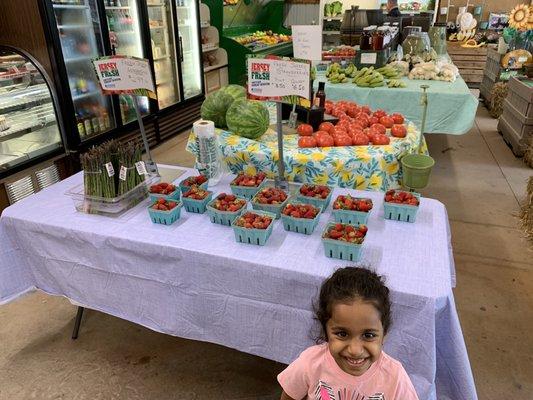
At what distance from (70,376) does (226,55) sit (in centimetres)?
643

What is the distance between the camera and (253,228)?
1.56 m

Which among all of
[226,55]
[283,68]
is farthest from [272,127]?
[226,55]

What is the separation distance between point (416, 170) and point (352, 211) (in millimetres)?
902

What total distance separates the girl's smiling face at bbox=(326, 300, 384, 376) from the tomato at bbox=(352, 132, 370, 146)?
1.85 metres

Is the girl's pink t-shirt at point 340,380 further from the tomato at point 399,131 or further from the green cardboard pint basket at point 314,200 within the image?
the tomato at point 399,131

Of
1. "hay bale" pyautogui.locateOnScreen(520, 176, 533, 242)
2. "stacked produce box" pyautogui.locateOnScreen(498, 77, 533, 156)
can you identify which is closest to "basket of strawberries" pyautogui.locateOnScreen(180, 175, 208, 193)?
"hay bale" pyautogui.locateOnScreen(520, 176, 533, 242)

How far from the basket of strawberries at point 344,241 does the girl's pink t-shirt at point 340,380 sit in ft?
1.39

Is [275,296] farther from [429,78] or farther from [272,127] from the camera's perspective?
[429,78]

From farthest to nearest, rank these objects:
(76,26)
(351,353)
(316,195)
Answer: (76,26), (316,195), (351,353)

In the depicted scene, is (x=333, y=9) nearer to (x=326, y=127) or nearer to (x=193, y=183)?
(x=326, y=127)

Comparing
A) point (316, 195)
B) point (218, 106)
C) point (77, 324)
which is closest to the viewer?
point (316, 195)

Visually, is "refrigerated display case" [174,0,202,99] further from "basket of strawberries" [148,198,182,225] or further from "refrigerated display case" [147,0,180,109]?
"basket of strawberries" [148,198,182,225]

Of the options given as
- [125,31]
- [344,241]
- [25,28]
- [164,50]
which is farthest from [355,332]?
[164,50]

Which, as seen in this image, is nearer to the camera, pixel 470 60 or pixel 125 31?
pixel 125 31
